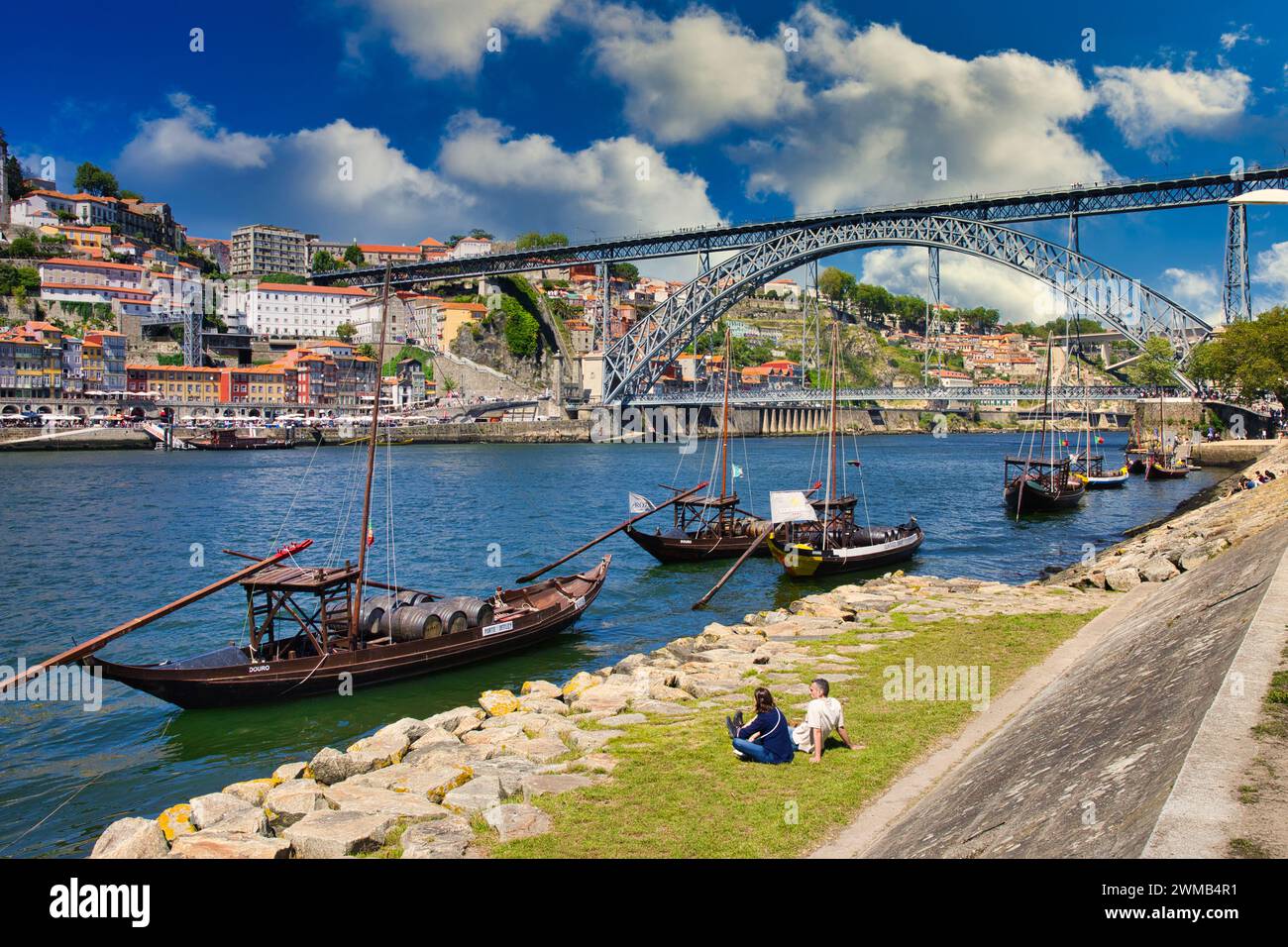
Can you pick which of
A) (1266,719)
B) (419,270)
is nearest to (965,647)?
(1266,719)

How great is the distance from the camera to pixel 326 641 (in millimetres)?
14750

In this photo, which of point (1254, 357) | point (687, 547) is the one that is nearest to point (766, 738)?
point (687, 547)

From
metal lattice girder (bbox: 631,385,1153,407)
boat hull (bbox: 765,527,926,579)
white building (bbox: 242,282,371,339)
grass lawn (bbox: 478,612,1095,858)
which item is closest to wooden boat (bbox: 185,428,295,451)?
metal lattice girder (bbox: 631,385,1153,407)

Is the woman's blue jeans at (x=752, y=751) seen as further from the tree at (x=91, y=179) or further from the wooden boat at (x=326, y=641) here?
the tree at (x=91, y=179)

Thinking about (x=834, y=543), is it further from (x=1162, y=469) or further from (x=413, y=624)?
(x=1162, y=469)

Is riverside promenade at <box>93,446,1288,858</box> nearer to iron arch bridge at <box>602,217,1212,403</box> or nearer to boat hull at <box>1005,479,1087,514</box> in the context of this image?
boat hull at <box>1005,479,1087,514</box>

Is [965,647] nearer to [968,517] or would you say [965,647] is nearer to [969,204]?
[968,517]

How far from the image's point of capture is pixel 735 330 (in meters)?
170

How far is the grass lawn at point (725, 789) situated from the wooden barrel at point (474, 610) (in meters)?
6.80

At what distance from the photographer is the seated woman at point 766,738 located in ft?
27.7

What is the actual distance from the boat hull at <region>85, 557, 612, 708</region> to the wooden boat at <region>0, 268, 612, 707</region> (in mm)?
15

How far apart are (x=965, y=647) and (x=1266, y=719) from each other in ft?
26.7

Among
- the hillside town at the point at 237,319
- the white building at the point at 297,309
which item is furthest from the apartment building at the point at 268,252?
the white building at the point at 297,309

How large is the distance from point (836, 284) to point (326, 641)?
182 m
